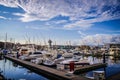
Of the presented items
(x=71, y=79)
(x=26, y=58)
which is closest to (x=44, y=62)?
(x=26, y=58)

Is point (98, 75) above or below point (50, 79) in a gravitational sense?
above

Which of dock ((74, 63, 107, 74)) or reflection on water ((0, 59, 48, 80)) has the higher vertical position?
dock ((74, 63, 107, 74))

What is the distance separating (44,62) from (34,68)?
454cm

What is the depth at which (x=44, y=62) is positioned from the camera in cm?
2512

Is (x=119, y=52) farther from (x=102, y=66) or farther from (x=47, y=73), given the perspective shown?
(x=47, y=73)

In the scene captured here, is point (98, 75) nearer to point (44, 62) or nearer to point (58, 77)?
point (58, 77)

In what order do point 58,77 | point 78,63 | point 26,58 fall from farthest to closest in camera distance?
point 26,58
point 78,63
point 58,77

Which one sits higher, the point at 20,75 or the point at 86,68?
the point at 86,68

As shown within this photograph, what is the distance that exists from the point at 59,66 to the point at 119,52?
40.1m

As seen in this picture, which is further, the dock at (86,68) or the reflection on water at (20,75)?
the reflection on water at (20,75)

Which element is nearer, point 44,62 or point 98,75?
point 98,75

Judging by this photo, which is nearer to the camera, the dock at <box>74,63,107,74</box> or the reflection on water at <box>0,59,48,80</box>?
the dock at <box>74,63,107,74</box>

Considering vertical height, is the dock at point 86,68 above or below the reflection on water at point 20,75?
above

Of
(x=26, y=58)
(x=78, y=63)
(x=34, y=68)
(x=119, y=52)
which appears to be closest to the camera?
(x=34, y=68)
